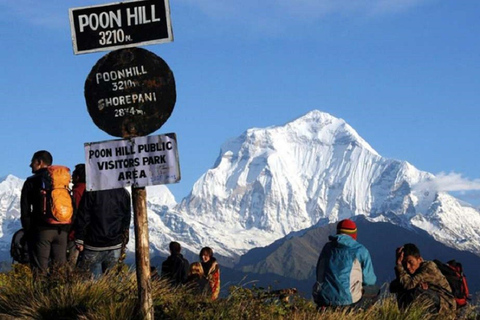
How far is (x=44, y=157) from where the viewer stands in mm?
12188

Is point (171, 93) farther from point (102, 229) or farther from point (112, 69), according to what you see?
point (102, 229)

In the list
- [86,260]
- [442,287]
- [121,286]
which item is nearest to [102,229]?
[86,260]

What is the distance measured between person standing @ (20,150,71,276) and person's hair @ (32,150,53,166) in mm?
248

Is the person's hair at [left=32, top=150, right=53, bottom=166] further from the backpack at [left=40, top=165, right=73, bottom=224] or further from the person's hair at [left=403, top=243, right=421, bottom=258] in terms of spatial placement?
the person's hair at [left=403, top=243, right=421, bottom=258]

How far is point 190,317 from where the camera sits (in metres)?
8.87

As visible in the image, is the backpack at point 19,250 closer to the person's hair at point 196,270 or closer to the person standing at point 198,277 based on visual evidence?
the person standing at point 198,277

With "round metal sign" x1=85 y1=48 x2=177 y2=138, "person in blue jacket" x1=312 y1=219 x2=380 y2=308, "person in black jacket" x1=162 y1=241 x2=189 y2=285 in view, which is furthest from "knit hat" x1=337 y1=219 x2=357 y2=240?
"person in black jacket" x1=162 y1=241 x2=189 y2=285

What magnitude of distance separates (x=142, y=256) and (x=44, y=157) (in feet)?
13.9

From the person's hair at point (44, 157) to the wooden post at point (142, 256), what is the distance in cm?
402

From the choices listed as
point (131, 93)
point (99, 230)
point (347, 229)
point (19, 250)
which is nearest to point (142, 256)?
point (131, 93)

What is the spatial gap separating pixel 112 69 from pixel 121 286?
291 cm

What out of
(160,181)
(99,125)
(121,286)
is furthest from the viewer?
(121,286)

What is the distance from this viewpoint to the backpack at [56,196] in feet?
38.2

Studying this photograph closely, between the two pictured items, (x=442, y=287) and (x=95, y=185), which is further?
(x=442, y=287)
